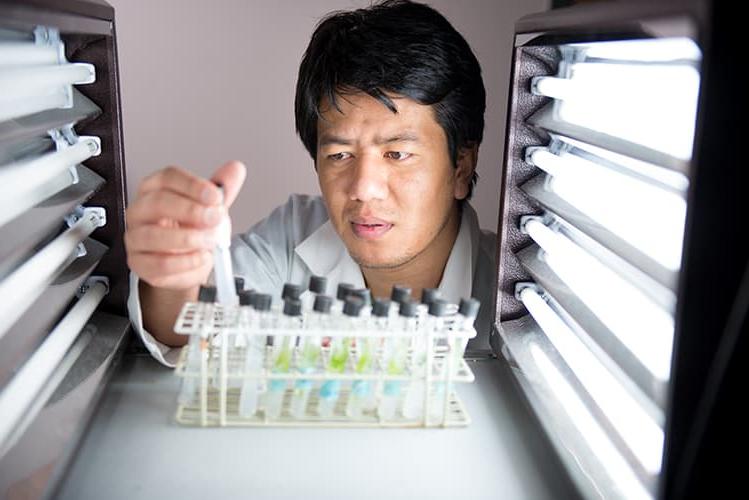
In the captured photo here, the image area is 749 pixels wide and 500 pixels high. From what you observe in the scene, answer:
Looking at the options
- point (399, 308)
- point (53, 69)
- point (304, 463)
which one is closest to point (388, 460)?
point (304, 463)

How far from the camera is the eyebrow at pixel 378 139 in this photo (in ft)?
6.21

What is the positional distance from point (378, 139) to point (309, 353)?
764mm

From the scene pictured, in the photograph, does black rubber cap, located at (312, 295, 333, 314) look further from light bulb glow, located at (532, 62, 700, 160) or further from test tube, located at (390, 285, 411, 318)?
light bulb glow, located at (532, 62, 700, 160)

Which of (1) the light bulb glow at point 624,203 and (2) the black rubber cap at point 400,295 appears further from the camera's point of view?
(2) the black rubber cap at point 400,295

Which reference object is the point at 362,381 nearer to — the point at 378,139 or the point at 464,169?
the point at 378,139

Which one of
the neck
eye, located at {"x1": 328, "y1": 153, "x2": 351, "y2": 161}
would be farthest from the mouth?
the neck

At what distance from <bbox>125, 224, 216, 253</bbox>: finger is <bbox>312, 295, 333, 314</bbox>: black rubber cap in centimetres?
18

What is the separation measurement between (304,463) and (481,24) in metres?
1.65

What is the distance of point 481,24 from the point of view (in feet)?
8.09

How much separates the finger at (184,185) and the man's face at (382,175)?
68cm

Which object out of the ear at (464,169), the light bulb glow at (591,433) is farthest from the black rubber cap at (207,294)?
the ear at (464,169)

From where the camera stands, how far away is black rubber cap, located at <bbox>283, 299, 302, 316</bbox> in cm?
125

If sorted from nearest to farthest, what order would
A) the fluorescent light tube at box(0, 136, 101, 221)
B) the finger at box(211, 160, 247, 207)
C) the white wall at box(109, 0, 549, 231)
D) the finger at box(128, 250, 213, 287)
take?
the fluorescent light tube at box(0, 136, 101, 221) < the finger at box(211, 160, 247, 207) < the finger at box(128, 250, 213, 287) < the white wall at box(109, 0, 549, 231)

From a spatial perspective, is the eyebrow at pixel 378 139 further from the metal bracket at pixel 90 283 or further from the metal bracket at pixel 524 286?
the metal bracket at pixel 90 283
